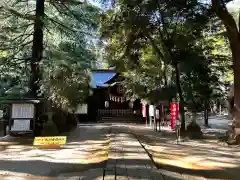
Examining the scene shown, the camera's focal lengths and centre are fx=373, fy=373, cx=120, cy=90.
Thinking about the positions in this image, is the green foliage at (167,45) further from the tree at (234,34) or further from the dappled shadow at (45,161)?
the dappled shadow at (45,161)

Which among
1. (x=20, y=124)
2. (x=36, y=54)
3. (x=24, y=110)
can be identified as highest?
(x=36, y=54)

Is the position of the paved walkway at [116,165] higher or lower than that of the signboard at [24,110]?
lower

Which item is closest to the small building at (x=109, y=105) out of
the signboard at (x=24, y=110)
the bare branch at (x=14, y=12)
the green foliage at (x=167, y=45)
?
the green foliage at (x=167, y=45)

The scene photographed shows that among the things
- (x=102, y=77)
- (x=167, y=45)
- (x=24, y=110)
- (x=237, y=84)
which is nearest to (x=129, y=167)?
(x=237, y=84)

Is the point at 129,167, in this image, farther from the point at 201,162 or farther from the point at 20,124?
the point at 20,124

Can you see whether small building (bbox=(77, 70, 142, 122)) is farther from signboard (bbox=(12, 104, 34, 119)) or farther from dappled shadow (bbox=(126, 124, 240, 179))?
dappled shadow (bbox=(126, 124, 240, 179))

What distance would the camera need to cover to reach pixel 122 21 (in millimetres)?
19188

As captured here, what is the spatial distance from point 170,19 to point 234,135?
7522 mm

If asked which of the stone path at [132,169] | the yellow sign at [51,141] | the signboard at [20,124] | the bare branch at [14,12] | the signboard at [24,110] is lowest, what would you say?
the stone path at [132,169]

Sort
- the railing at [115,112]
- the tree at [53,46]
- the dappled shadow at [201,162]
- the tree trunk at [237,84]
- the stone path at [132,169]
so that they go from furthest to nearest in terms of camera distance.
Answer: the railing at [115,112]
the tree at [53,46]
the tree trunk at [237,84]
the dappled shadow at [201,162]
the stone path at [132,169]

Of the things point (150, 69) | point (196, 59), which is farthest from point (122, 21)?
point (150, 69)

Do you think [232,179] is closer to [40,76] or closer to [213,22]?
[213,22]

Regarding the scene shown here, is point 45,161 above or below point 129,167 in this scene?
below

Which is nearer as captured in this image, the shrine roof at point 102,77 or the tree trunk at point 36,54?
the tree trunk at point 36,54
